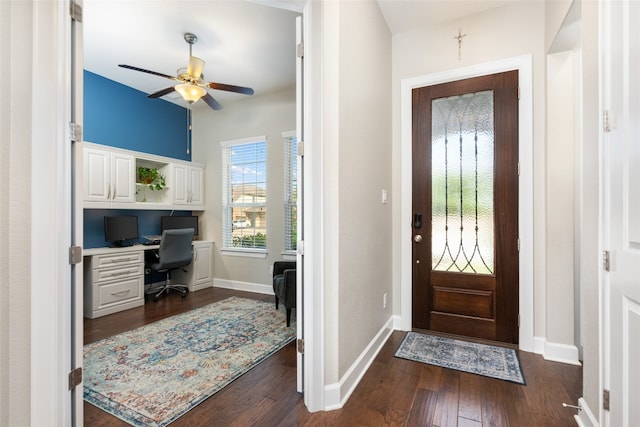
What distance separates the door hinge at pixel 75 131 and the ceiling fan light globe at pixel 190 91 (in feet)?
6.42

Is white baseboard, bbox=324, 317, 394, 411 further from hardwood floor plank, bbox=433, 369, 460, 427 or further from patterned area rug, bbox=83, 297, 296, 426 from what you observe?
patterned area rug, bbox=83, 297, 296, 426

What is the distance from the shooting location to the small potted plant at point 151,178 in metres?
4.37

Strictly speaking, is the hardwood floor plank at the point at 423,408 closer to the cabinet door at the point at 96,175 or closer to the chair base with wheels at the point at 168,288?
the chair base with wheels at the point at 168,288

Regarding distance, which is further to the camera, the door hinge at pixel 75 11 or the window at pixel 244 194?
the window at pixel 244 194

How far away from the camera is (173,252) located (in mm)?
4156

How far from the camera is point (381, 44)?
2680 mm

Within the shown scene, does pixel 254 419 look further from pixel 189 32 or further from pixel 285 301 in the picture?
pixel 189 32

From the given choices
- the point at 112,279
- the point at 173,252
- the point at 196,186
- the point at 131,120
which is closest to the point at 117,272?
the point at 112,279

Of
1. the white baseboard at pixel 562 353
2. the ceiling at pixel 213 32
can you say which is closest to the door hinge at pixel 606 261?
the white baseboard at pixel 562 353

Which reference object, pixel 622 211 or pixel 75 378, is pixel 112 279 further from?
pixel 622 211

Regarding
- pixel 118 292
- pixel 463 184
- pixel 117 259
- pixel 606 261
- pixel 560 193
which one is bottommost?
pixel 118 292

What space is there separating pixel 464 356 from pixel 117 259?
13.2 ft

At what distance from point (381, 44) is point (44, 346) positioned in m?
3.11

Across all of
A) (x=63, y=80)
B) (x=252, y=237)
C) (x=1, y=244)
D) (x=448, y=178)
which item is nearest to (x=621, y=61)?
(x=448, y=178)
